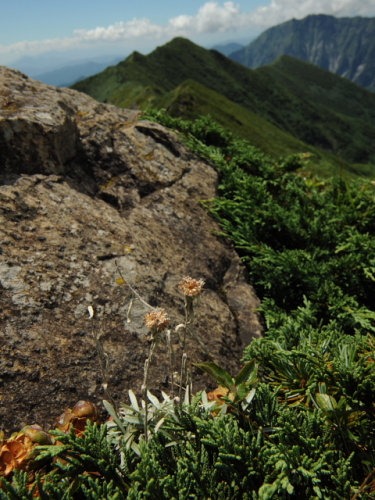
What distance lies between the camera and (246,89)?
159625mm

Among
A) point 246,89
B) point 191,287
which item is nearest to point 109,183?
point 191,287

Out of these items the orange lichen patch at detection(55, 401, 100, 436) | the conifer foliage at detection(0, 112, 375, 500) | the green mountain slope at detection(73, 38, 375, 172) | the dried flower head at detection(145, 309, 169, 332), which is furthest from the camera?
the green mountain slope at detection(73, 38, 375, 172)

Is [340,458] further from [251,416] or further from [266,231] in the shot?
[266,231]

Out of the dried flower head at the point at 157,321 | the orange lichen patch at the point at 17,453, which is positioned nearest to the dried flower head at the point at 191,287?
the dried flower head at the point at 157,321

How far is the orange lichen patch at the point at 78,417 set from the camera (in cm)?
309

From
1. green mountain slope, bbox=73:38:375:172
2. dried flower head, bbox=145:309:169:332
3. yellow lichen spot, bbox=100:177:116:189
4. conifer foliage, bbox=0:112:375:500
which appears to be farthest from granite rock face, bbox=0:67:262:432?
green mountain slope, bbox=73:38:375:172

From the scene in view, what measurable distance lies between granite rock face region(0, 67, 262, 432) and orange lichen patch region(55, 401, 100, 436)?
0.30m

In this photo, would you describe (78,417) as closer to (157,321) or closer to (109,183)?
(157,321)

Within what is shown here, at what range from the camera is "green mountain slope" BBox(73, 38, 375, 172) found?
130 meters

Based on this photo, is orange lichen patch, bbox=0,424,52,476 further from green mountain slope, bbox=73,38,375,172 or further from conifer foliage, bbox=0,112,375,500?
green mountain slope, bbox=73,38,375,172

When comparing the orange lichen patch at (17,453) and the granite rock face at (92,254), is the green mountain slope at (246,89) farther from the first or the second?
the orange lichen patch at (17,453)

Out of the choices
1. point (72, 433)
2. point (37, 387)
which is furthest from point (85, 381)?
point (72, 433)

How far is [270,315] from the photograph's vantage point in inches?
203

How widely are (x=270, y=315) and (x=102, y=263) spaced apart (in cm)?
259
